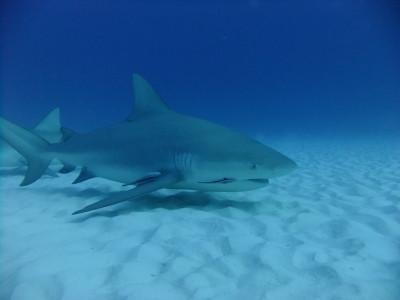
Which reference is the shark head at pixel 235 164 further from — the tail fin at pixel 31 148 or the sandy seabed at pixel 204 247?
the tail fin at pixel 31 148

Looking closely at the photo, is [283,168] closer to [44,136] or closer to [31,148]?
[31,148]

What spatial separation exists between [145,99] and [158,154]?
0.95 metres

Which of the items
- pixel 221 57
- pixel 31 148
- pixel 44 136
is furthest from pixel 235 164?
pixel 221 57

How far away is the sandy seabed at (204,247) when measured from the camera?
182 centimetres

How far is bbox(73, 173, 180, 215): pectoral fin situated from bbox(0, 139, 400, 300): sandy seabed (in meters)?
0.20

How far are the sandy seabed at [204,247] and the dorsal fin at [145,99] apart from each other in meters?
1.11

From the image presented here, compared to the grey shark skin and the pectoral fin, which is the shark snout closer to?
the grey shark skin

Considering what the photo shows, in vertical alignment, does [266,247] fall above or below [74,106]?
below

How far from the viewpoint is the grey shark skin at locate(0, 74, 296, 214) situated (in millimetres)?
3125

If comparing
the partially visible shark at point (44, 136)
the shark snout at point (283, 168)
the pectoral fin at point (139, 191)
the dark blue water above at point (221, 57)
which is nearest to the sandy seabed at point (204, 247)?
the pectoral fin at point (139, 191)

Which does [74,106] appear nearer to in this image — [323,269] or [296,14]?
[323,269]

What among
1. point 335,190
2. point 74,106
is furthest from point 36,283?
point 74,106

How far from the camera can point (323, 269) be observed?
205 centimetres

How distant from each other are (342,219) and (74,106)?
3524 cm
